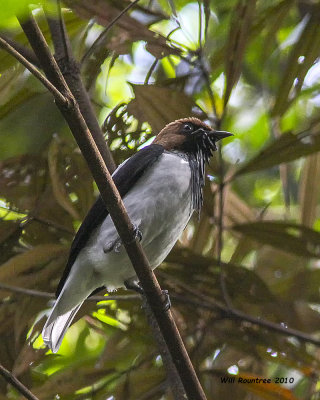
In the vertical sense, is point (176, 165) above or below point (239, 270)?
above

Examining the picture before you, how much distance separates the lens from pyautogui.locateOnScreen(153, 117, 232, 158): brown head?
3611mm

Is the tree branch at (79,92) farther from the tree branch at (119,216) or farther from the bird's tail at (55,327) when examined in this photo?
the tree branch at (119,216)

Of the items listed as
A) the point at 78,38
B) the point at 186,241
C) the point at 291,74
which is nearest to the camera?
the point at 291,74

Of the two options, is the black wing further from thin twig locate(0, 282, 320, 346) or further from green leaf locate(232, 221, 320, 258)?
green leaf locate(232, 221, 320, 258)

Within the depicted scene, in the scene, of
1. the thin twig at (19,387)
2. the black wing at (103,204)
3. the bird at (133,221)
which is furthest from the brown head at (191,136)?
the thin twig at (19,387)

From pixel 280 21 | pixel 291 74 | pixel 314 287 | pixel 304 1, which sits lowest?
pixel 314 287

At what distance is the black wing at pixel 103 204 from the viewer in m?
3.13

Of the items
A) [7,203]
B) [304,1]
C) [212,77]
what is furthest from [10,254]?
[304,1]

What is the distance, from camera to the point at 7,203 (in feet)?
11.5

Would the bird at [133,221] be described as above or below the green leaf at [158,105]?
below

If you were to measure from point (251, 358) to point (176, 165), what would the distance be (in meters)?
1.18

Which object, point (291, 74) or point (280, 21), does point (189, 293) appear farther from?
point (280, 21)

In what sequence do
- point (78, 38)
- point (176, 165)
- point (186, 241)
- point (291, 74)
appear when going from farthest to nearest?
point (186, 241)
point (78, 38)
point (291, 74)
point (176, 165)

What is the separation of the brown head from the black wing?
361 mm
